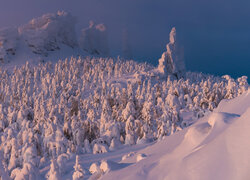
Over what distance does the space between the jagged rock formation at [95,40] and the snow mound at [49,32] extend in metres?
5.81

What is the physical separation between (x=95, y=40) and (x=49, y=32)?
26929mm

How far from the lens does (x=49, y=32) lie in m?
136

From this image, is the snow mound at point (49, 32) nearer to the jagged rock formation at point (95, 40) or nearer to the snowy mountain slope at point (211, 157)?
the jagged rock formation at point (95, 40)

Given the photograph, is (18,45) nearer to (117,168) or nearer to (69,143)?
(69,143)

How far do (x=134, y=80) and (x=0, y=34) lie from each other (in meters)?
84.0

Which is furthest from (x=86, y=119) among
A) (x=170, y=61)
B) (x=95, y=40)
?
(x=95, y=40)

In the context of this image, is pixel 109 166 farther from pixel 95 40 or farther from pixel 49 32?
pixel 95 40

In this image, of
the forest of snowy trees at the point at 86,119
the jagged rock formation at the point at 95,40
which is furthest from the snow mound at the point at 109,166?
the jagged rock formation at the point at 95,40

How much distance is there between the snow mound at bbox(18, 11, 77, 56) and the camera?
126 metres

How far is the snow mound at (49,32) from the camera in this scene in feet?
415

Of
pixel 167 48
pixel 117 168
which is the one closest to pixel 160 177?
pixel 117 168

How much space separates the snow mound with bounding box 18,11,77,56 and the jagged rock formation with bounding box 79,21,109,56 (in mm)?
5812

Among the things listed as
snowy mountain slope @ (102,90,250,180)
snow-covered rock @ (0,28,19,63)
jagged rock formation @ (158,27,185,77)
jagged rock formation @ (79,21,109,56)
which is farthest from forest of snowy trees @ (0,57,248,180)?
jagged rock formation @ (79,21,109,56)

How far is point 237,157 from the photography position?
3.17 meters
